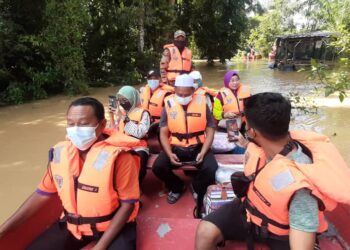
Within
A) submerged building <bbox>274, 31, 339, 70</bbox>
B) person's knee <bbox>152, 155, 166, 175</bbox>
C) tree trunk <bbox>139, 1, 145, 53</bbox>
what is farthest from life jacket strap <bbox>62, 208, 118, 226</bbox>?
submerged building <bbox>274, 31, 339, 70</bbox>

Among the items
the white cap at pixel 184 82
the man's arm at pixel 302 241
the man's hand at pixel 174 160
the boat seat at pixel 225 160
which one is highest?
the white cap at pixel 184 82

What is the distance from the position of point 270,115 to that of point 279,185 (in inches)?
12.8

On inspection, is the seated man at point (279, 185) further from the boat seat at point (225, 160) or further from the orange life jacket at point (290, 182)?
the boat seat at point (225, 160)

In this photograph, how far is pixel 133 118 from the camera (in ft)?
10.9

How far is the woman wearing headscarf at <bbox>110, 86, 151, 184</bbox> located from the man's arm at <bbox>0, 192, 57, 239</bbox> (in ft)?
3.85

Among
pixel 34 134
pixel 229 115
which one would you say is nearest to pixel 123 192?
pixel 229 115

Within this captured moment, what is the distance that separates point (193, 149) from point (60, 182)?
1.53 m

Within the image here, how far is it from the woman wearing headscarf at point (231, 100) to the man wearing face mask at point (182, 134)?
1095mm

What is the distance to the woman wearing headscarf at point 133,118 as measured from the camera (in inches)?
126

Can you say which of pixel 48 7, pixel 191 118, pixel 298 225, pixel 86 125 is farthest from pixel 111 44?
pixel 298 225

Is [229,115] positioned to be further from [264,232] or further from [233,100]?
[264,232]

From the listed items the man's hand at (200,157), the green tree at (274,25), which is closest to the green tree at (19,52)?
the man's hand at (200,157)

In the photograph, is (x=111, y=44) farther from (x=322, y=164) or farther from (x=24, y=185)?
(x=322, y=164)

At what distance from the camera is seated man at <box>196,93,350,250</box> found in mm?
1425
